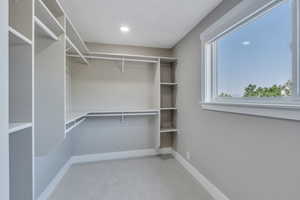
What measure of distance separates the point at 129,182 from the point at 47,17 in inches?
85.6

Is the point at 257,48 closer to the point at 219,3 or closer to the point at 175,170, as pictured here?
the point at 219,3

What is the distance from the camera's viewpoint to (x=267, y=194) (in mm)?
1234

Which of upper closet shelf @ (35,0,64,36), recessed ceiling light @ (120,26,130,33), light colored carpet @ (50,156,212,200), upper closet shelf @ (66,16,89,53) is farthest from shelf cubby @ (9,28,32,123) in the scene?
recessed ceiling light @ (120,26,130,33)

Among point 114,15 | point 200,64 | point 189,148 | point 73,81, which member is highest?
point 114,15

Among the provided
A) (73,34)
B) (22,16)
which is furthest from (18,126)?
(73,34)

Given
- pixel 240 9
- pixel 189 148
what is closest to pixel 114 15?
pixel 240 9

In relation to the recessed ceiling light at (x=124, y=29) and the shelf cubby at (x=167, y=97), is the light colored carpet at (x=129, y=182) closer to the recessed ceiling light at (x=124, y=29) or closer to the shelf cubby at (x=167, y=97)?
the shelf cubby at (x=167, y=97)

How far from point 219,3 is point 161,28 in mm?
870

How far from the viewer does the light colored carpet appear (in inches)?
73.7

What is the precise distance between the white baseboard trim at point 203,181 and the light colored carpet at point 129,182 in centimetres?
6

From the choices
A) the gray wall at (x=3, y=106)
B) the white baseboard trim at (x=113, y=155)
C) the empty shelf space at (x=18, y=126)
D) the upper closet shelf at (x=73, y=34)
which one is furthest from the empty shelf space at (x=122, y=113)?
the gray wall at (x=3, y=106)

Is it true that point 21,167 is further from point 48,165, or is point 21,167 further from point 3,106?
point 48,165

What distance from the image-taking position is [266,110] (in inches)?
47.3

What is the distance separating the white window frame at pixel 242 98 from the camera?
107 cm
